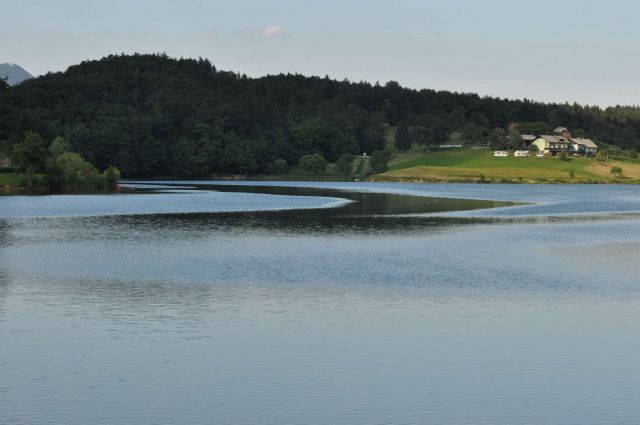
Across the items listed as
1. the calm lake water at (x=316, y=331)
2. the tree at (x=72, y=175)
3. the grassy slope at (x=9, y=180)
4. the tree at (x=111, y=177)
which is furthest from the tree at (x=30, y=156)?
the calm lake water at (x=316, y=331)

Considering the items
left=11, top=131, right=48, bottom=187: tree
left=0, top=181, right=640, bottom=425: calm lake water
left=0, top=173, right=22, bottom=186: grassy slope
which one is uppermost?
left=11, top=131, right=48, bottom=187: tree

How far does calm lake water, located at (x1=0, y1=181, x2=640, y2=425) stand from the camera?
20656 millimetres

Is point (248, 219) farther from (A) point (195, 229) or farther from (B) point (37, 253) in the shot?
(B) point (37, 253)

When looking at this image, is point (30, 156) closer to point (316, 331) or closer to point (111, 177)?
point (111, 177)

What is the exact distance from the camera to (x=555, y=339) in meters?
28.4

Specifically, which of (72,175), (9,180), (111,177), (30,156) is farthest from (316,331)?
(111,177)

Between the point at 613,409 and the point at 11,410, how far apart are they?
16.0 m

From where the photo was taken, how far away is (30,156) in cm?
14312

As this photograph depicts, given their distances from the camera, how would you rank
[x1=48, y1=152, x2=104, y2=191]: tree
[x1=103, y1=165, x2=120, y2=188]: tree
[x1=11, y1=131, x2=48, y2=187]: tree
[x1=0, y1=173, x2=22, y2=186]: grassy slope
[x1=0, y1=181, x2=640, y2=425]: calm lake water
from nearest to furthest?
[x1=0, y1=181, x2=640, y2=425]: calm lake water, [x1=11, y1=131, x2=48, y2=187]: tree, [x1=0, y1=173, x2=22, y2=186]: grassy slope, [x1=48, y1=152, x2=104, y2=191]: tree, [x1=103, y1=165, x2=120, y2=188]: tree

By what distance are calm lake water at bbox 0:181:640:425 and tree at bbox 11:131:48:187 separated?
83120mm

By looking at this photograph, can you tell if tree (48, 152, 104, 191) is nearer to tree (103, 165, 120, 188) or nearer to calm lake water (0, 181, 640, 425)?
tree (103, 165, 120, 188)

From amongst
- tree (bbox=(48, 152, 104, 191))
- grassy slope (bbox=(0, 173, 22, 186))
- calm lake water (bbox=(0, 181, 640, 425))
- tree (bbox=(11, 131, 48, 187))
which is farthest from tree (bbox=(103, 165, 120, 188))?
calm lake water (bbox=(0, 181, 640, 425))

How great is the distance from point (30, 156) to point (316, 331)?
127m

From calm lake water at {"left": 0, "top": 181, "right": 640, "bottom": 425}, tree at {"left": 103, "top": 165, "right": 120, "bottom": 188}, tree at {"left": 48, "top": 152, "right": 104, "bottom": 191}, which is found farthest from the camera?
tree at {"left": 103, "top": 165, "right": 120, "bottom": 188}
